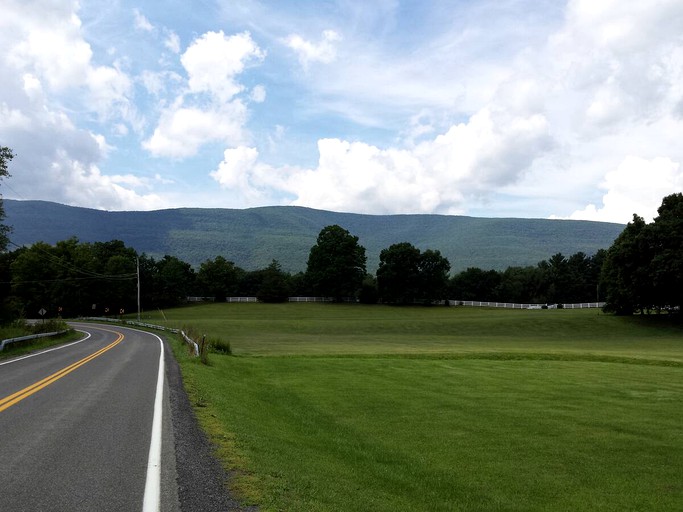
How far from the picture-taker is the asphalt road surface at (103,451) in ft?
19.0

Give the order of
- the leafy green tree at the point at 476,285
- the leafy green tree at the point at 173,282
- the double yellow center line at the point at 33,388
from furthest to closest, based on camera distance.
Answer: the leafy green tree at the point at 476,285 < the leafy green tree at the point at 173,282 < the double yellow center line at the point at 33,388

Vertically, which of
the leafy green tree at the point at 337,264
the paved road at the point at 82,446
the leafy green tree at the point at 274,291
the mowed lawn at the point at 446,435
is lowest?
the mowed lawn at the point at 446,435

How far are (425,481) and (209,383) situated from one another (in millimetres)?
10484

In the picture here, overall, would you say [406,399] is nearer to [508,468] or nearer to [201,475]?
[508,468]

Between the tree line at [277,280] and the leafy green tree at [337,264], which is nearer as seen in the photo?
the tree line at [277,280]

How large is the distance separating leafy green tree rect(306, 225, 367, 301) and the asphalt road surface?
325 ft

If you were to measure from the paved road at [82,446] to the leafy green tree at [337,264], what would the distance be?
9826 cm

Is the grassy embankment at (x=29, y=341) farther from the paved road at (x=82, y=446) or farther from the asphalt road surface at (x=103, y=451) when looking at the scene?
the asphalt road surface at (x=103, y=451)

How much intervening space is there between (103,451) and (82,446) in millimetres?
513

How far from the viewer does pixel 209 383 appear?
54.1 feet

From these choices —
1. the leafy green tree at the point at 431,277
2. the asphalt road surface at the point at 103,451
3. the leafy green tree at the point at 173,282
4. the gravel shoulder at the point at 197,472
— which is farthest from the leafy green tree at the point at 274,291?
the gravel shoulder at the point at 197,472

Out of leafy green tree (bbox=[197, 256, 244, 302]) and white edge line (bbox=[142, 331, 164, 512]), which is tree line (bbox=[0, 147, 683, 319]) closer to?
leafy green tree (bbox=[197, 256, 244, 302])

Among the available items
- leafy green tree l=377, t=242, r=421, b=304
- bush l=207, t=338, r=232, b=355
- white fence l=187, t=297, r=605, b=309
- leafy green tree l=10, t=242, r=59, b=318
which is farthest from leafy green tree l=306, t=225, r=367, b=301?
bush l=207, t=338, r=232, b=355

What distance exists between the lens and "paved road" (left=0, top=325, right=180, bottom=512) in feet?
19.2
